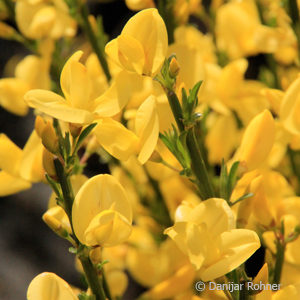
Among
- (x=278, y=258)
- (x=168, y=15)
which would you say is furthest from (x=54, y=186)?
(x=168, y=15)

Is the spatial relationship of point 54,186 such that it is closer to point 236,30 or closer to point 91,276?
point 91,276

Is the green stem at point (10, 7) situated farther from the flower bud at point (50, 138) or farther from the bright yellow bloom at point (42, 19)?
the flower bud at point (50, 138)

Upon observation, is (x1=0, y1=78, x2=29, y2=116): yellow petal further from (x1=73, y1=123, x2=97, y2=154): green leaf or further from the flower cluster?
(x1=73, y1=123, x2=97, y2=154): green leaf

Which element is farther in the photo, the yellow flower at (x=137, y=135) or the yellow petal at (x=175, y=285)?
the yellow petal at (x=175, y=285)

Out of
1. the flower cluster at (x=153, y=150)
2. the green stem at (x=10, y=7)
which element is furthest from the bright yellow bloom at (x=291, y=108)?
the green stem at (x=10, y=7)

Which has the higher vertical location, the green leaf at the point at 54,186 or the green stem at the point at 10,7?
the green stem at the point at 10,7

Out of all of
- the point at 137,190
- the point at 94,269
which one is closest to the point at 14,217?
the point at 137,190

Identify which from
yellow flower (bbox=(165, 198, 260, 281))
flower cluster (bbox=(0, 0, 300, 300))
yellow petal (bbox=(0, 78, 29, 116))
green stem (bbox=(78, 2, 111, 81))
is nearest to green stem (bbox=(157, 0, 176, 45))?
flower cluster (bbox=(0, 0, 300, 300))
